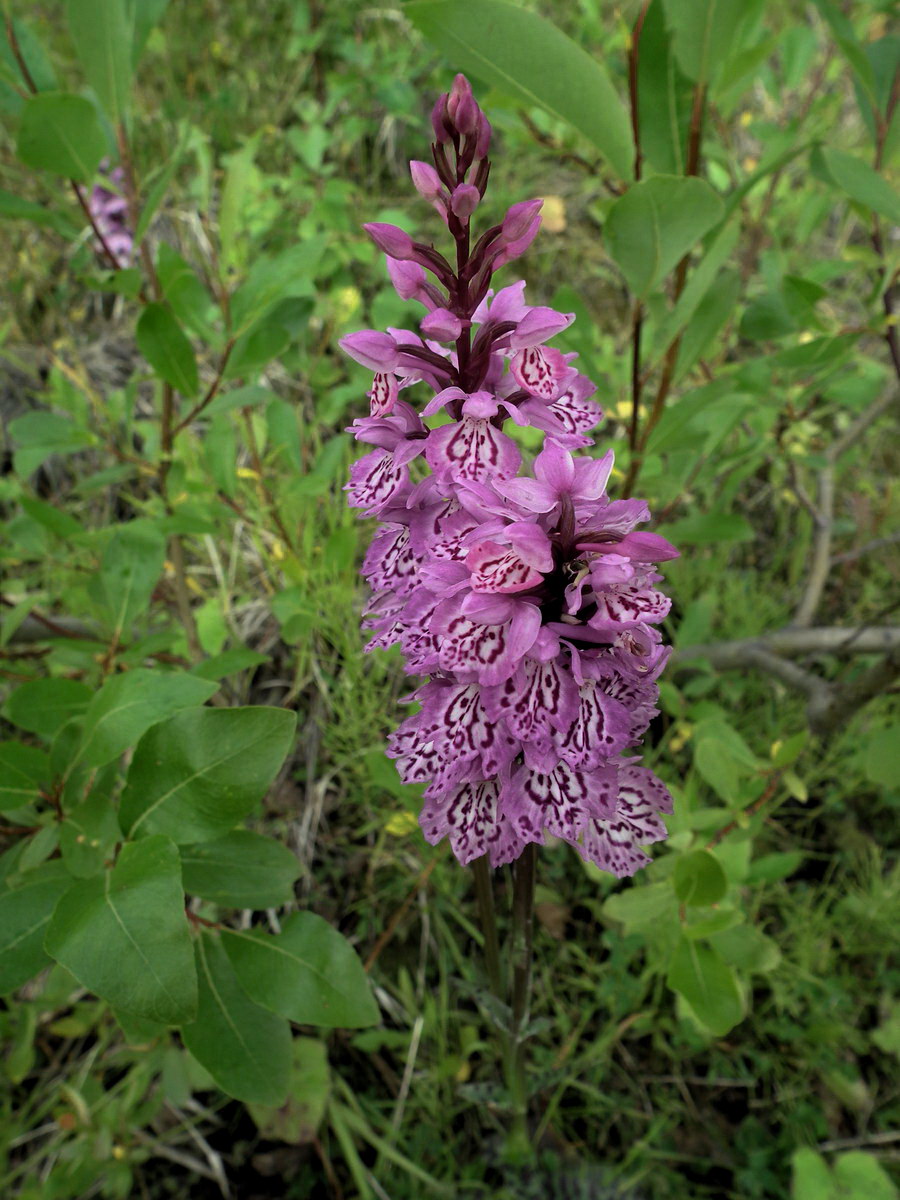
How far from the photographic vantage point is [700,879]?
1.20 metres

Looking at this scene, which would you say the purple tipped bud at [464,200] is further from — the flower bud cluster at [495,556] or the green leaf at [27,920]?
the green leaf at [27,920]

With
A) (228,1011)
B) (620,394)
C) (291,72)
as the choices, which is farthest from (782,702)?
(291,72)

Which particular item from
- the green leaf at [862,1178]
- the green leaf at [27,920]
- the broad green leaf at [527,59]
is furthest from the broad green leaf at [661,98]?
the green leaf at [862,1178]

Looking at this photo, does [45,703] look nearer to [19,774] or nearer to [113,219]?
[19,774]

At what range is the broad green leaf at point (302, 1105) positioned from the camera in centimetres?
164

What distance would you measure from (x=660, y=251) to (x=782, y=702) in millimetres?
1689

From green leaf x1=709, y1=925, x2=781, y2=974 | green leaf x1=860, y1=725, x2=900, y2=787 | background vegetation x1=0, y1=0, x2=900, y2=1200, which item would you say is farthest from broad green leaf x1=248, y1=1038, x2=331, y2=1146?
green leaf x1=860, y1=725, x2=900, y2=787

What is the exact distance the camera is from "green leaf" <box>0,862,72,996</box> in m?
1.00

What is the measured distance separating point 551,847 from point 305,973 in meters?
1.12

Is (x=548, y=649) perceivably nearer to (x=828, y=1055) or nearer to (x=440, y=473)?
(x=440, y=473)

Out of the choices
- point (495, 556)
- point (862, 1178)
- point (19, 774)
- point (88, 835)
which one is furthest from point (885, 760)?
point (19, 774)

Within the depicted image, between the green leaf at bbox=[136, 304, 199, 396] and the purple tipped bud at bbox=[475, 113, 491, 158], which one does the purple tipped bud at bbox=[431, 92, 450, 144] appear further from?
the green leaf at bbox=[136, 304, 199, 396]

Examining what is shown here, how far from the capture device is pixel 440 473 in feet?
2.62

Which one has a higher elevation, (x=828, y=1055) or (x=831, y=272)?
(x=831, y=272)
